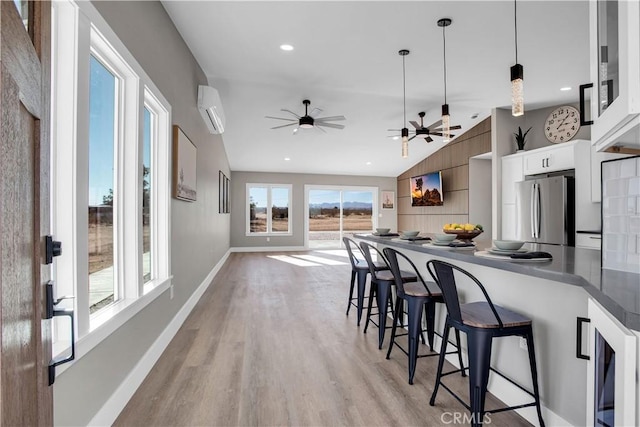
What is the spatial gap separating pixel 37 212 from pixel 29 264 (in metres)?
0.14

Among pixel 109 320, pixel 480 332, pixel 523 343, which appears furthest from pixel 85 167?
pixel 523 343

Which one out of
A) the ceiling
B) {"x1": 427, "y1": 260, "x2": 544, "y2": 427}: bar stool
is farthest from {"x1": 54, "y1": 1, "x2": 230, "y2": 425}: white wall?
{"x1": 427, "y1": 260, "x2": 544, "y2": 427}: bar stool

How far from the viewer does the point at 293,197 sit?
10.8m

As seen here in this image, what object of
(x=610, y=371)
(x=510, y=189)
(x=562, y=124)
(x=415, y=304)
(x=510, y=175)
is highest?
(x=562, y=124)

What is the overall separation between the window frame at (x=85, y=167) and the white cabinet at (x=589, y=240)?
206 inches

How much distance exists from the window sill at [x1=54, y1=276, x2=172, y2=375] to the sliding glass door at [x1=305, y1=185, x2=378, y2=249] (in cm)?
843

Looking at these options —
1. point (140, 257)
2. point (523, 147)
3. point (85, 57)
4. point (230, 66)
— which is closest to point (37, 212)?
point (85, 57)

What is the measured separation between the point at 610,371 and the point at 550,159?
201 inches

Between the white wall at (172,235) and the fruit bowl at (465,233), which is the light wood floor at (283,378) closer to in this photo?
the white wall at (172,235)

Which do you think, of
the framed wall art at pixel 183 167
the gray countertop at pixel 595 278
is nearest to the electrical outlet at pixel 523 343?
the gray countertop at pixel 595 278

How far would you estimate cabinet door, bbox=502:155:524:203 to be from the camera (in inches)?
223

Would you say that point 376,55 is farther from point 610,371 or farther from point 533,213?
point 610,371

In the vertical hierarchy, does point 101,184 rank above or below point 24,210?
above

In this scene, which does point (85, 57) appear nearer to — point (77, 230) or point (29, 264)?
point (77, 230)
